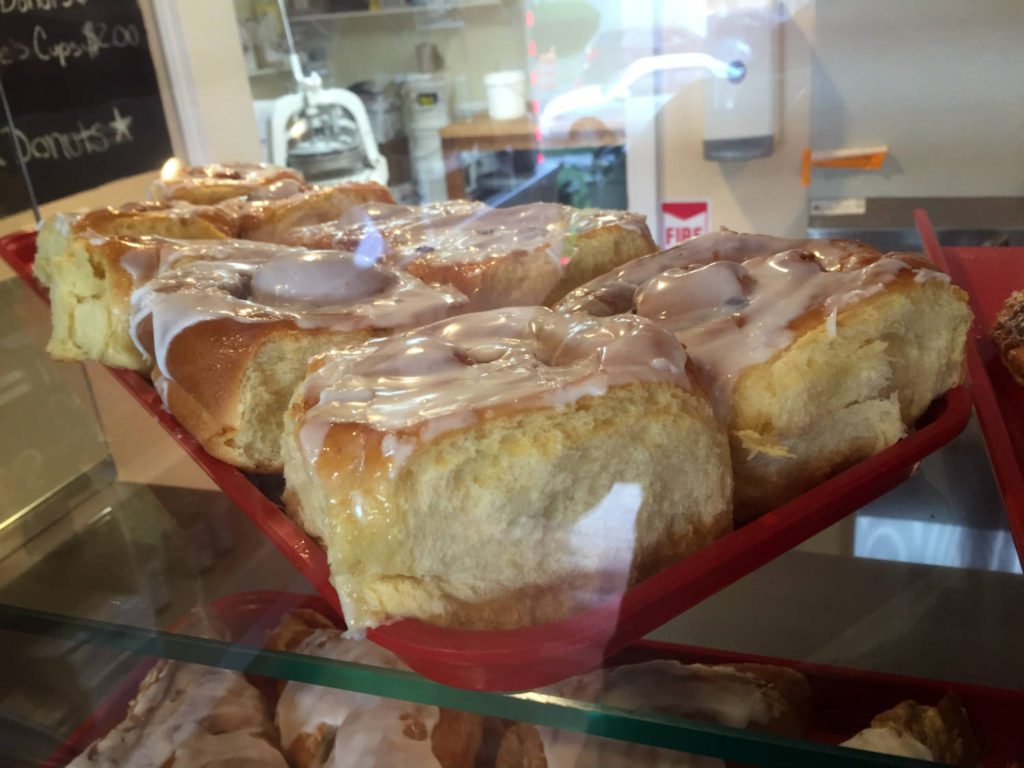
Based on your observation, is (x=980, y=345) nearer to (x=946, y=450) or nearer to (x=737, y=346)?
(x=946, y=450)

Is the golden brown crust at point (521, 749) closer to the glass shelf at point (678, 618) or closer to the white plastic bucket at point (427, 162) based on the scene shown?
the glass shelf at point (678, 618)

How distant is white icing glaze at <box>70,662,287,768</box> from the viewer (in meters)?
0.81

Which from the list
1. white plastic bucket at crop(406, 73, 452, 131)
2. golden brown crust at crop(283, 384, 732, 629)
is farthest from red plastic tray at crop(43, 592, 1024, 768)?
white plastic bucket at crop(406, 73, 452, 131)

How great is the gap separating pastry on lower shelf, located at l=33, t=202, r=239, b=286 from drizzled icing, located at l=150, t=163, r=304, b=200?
156 millimetres

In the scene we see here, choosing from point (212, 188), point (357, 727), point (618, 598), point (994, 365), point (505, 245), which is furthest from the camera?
point (212, 188)

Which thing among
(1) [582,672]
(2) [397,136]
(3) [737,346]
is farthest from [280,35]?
(1) [582,672]

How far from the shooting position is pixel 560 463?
55 cm

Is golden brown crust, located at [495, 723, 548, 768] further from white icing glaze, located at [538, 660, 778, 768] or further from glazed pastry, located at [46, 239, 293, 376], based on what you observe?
glazed pastry, located at [46, 239, 293, 376]

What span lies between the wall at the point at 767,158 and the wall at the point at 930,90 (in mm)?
32

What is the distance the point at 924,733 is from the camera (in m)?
0.61

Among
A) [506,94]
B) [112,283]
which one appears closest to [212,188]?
[112,283]

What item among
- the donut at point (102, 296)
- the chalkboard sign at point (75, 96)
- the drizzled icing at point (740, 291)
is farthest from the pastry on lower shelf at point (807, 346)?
the chalkboard sign at point (75, 96)

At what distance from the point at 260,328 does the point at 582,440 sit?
16.6 inches

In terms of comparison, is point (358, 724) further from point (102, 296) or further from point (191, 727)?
point (102, 296)
